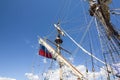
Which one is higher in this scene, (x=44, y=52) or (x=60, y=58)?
(x=44, y=52)

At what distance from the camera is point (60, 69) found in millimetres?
24281

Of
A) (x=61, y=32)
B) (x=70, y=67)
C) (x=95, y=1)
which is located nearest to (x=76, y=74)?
(x=70, y=67)

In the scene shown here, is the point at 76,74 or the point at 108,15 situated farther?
the point at 76,74

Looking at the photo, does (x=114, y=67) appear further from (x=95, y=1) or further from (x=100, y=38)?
(x=95, y=1)

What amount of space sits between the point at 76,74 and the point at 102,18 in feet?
32.8

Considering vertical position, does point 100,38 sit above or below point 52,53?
below

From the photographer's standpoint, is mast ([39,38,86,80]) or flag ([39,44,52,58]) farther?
flag ([39,44,52,58])

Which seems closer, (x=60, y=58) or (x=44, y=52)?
(x=44, y=52)

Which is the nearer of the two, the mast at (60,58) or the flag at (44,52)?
the mast at (60,58)

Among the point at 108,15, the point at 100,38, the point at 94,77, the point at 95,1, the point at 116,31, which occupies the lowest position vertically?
the point at 94,77

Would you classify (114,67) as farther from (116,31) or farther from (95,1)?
(95,1)

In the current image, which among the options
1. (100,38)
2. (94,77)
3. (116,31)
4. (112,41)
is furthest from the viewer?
(116,31)

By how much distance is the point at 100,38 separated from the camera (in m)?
12.4

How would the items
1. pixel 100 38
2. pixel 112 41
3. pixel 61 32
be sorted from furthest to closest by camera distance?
pixel 61 32
pixel 112 41
pixel 100 38
